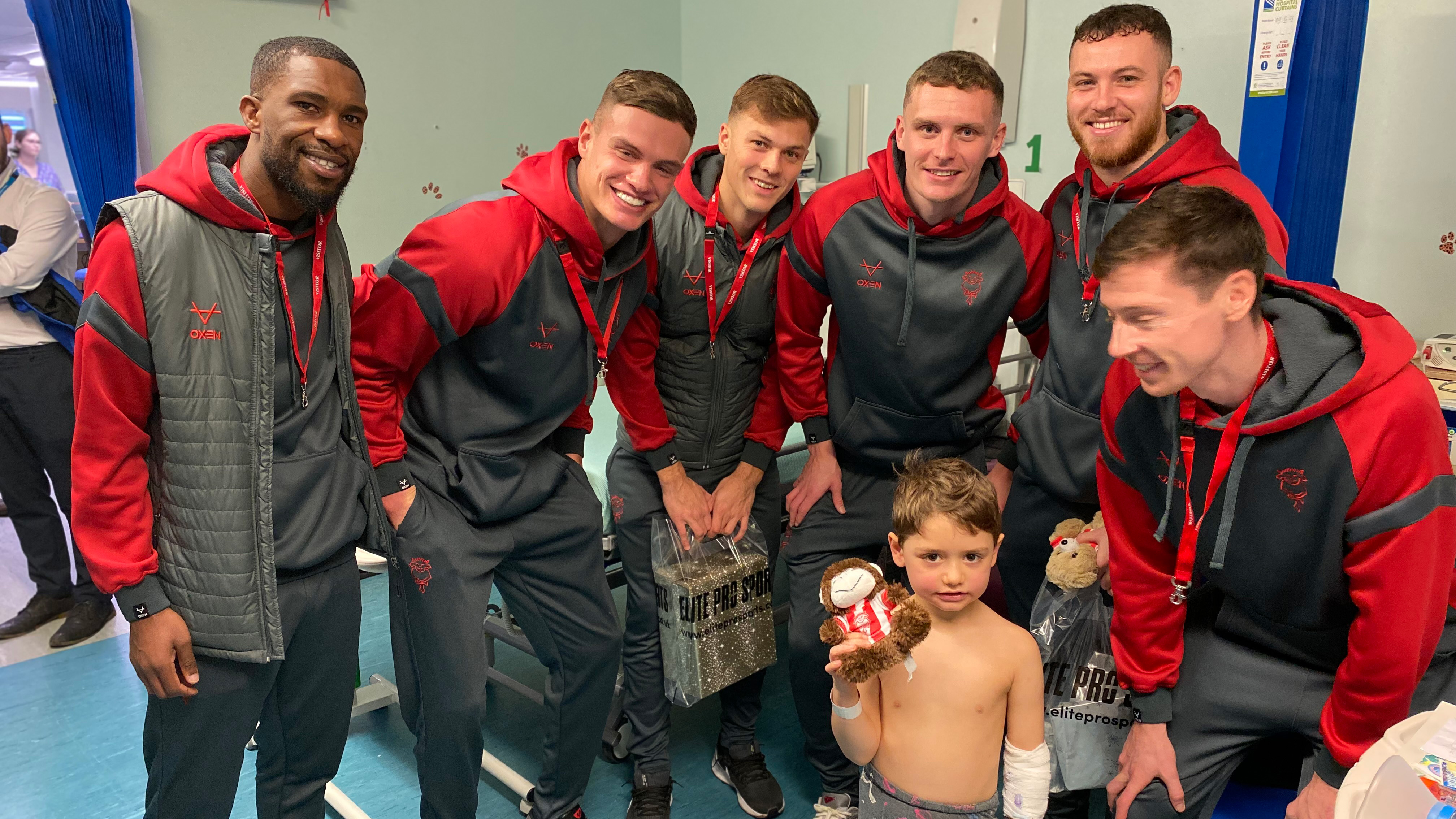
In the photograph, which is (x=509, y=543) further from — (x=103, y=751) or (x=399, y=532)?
(x=103, y=751)

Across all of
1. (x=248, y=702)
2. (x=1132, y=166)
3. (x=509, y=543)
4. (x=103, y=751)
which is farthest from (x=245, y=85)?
(x=1132, y=166)

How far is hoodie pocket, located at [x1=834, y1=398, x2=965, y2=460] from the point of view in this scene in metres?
2.48

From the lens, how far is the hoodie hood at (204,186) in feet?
5.33

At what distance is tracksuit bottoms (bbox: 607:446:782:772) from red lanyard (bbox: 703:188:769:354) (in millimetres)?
411

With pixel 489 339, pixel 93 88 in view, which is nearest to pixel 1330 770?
pixel 489 339

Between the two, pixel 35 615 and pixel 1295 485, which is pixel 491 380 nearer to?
pixel 1295 485

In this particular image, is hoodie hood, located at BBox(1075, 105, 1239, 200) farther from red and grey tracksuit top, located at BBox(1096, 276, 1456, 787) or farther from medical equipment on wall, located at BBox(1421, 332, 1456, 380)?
medical equipment on wall, located at BBox(1421, 332, 1456, 380)

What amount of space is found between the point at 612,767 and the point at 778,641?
3.08 feet

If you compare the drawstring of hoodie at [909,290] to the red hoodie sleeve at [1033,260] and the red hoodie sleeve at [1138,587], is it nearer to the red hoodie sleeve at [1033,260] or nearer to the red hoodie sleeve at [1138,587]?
the red hoodie sleeve at [1033,260]

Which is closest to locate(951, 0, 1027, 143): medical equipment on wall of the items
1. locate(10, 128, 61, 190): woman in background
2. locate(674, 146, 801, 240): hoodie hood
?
locate(674, 146, 801, 240): hoodie hood

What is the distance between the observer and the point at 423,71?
14.8ft

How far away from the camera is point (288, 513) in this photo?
1.78m

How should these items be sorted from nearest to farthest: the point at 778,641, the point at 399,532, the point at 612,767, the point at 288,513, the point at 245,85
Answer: the point at 288,513
the point at 399,532
the point at 612,767
the point at 778,641
the point at 245,85

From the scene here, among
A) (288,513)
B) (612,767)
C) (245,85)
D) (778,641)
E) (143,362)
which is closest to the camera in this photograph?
(143,362)
